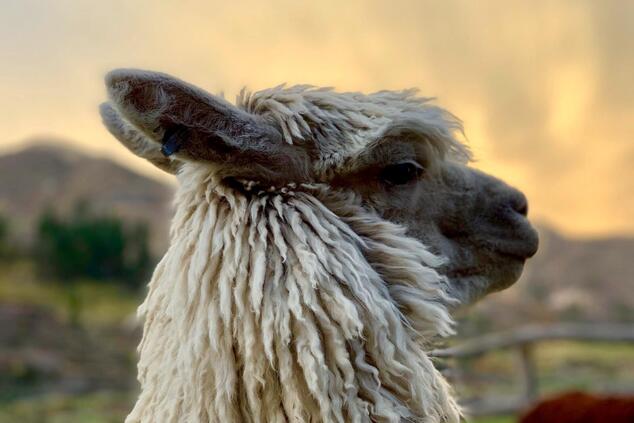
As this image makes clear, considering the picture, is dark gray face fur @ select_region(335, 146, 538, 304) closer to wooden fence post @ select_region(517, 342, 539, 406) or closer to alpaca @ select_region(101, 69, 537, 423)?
alpaca @ select_region(101, 69, 537, 423)

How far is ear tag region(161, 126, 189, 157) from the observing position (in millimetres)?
1656

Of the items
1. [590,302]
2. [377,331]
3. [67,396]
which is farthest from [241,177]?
[590,302]

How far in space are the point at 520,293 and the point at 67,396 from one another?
740 inches

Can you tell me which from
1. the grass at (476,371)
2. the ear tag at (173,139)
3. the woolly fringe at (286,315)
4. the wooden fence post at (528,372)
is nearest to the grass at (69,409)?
the grass at (476,371)

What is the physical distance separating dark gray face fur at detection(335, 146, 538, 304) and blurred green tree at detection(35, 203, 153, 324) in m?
16.6

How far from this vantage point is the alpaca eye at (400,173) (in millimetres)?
2070

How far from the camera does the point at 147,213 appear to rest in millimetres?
28031

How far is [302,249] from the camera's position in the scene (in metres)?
1.79

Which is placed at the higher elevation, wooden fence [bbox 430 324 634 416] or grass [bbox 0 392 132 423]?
wooden fence [bbox 430 324 634 416]

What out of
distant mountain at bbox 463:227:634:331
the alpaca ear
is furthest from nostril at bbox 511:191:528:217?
distant mountain at bbox 463:227:634:331

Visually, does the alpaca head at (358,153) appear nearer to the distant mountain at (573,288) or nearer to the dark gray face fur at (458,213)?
the dark gray face fur at (458,213)

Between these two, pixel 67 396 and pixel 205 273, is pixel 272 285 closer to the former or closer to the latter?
pixel 205 273

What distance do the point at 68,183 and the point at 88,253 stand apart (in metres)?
14.2

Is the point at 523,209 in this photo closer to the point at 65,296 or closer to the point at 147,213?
the point at 65,296
